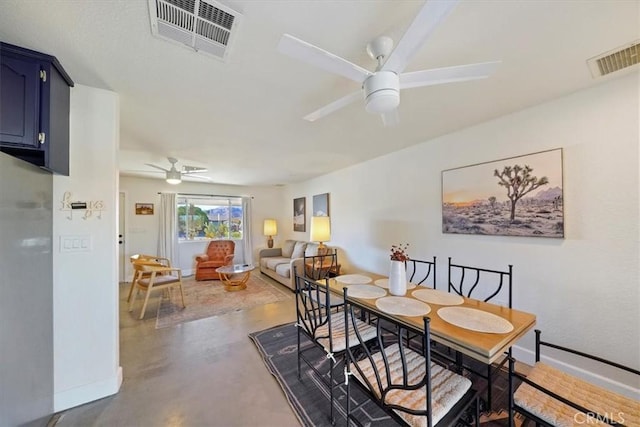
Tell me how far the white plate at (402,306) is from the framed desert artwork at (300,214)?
425cm

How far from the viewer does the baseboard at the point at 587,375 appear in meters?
1.65

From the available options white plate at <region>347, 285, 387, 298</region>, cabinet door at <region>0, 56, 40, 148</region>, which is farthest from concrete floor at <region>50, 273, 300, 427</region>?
cabinet door at <region>0, 56, 40, 148</region>

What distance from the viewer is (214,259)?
5426mm

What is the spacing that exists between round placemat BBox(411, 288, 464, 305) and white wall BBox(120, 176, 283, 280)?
17.4ft

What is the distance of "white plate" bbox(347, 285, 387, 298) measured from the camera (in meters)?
1.80

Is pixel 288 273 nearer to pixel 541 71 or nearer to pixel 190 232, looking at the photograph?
pixel 190 232

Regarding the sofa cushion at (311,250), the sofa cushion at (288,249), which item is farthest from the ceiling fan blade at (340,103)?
the sofa cushion at (288,249)

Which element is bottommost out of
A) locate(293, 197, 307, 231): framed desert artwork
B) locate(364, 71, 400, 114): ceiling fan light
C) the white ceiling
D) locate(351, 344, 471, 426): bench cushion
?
locate(351, 344, 471, 426): bench cushion

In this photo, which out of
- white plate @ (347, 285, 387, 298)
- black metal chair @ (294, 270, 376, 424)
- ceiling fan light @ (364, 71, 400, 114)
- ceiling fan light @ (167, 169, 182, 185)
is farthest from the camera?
ceiling fan light @ (167, 169, 182, 185)

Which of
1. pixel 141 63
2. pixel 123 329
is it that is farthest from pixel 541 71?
pixel 123 329

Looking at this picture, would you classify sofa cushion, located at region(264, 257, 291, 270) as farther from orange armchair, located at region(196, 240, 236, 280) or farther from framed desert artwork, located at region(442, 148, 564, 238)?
framed desert artwork, located at region(442, 148, 564, 238)

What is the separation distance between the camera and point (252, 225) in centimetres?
651

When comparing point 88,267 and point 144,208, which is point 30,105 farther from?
point 144,208

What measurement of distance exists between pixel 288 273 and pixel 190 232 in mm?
3175
